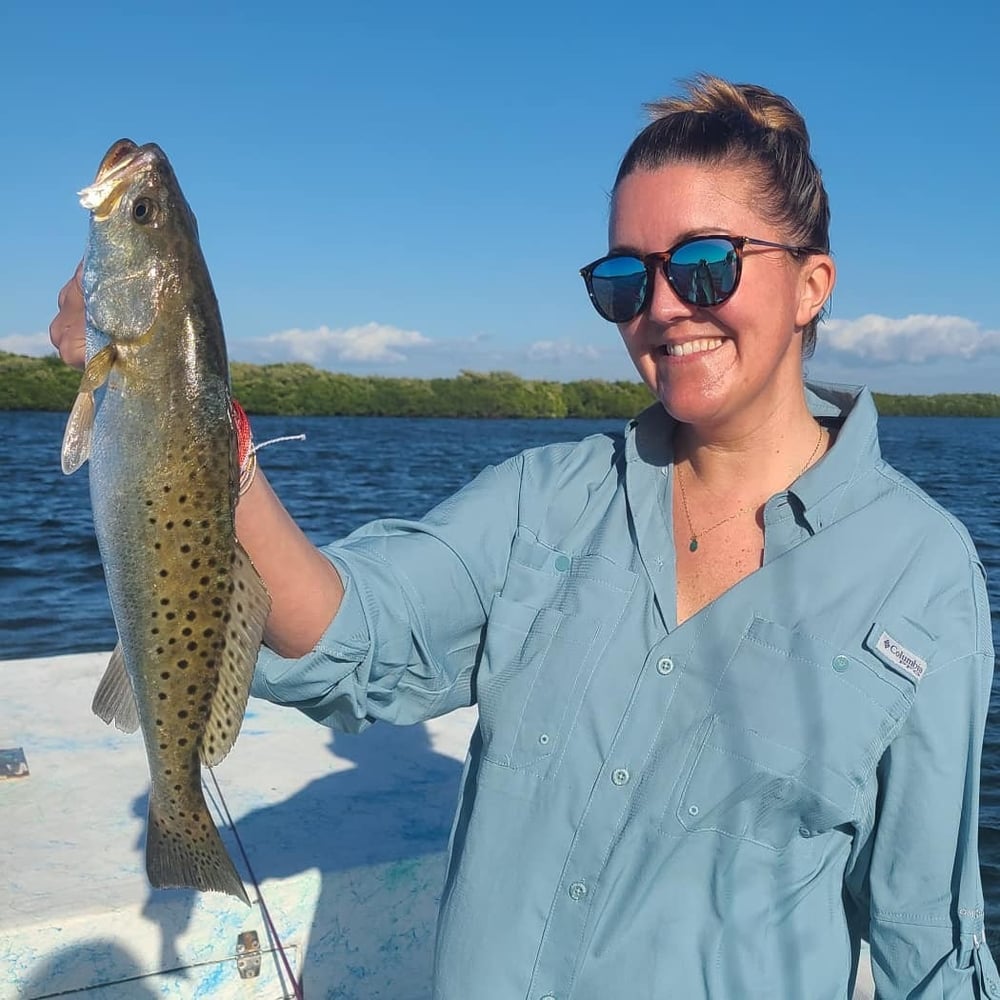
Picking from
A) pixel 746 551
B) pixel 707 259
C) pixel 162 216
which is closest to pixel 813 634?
pixel 746 551

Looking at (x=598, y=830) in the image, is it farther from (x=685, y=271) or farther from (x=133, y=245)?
(x=133, y=245)

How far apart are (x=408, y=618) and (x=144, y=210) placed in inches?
43.2

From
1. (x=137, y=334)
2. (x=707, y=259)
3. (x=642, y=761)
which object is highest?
(x=707, y=259)

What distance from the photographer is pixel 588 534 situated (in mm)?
2723

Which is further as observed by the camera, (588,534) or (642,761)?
(588,534)

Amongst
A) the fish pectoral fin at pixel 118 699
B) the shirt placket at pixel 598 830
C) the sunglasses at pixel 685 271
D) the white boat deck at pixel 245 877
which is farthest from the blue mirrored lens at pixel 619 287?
the white boat deck at pixel 245 877

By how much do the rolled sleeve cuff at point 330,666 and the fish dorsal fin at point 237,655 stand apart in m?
0.06

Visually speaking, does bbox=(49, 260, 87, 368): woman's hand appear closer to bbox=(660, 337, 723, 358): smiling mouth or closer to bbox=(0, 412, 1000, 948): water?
bbox=(660, 337, 723, 358): smiling mouth

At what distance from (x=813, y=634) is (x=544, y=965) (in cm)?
96

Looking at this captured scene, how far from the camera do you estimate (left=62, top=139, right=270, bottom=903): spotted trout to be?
224 cm

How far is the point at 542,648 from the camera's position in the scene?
102 inches

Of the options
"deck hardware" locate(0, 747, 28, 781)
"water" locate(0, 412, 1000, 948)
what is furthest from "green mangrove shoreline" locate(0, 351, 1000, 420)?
"deck hardware" locate(0, 747, 28, 781)

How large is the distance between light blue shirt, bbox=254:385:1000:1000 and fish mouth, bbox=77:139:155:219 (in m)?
0.93

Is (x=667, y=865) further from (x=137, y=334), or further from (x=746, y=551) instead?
(x=137, y=334)
